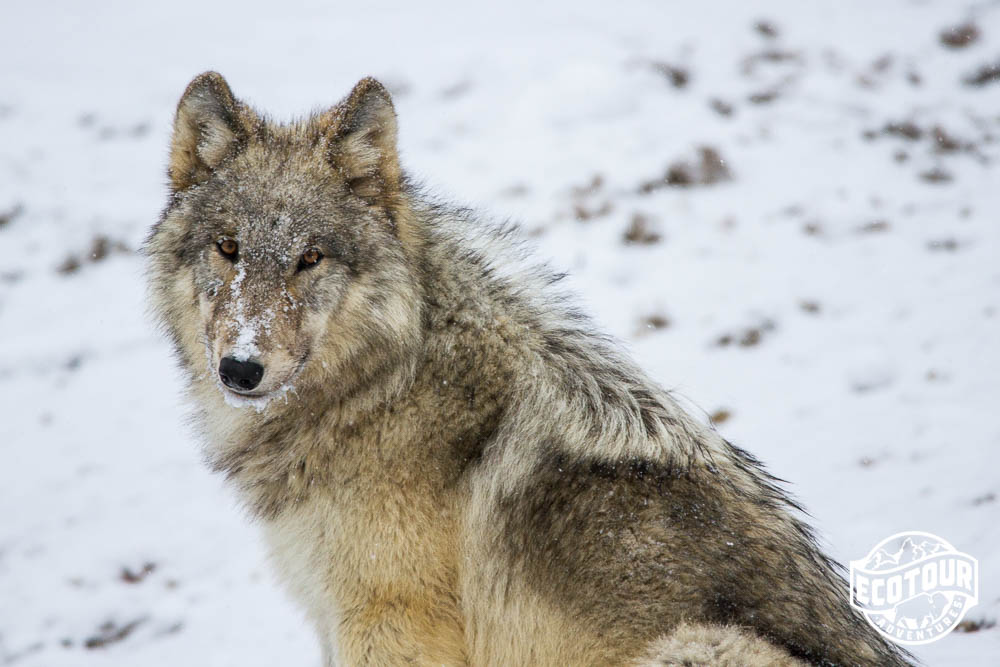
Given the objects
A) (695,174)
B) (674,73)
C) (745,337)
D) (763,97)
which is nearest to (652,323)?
(745,337)

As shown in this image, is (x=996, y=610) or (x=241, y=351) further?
(x=996, y=610)

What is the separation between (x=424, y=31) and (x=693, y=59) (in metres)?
3.53

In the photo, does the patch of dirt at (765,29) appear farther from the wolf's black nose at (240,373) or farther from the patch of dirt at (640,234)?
the wolf's black nose at (240,373)

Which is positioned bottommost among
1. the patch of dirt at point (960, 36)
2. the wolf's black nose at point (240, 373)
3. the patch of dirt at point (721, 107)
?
the patch of dirt at point (721, 107)


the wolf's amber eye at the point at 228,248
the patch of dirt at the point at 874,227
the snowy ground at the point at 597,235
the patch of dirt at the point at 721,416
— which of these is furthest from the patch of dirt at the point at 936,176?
the wolf's amber eye at the point at 228,248

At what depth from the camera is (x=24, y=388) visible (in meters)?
7.27

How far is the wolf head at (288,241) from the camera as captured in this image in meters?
3.28

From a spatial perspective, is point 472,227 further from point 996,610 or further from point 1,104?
point 1,104

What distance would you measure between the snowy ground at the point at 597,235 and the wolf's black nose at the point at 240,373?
4.58ft

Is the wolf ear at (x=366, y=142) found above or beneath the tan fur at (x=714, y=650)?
above

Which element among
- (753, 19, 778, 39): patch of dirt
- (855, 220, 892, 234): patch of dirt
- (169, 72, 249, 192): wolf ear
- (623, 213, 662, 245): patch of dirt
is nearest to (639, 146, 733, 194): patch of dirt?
(623, 213, 662, 245): patch of dirt

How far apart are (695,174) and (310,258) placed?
624 centimetres

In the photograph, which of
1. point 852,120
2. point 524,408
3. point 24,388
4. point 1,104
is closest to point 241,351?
point 524,408
